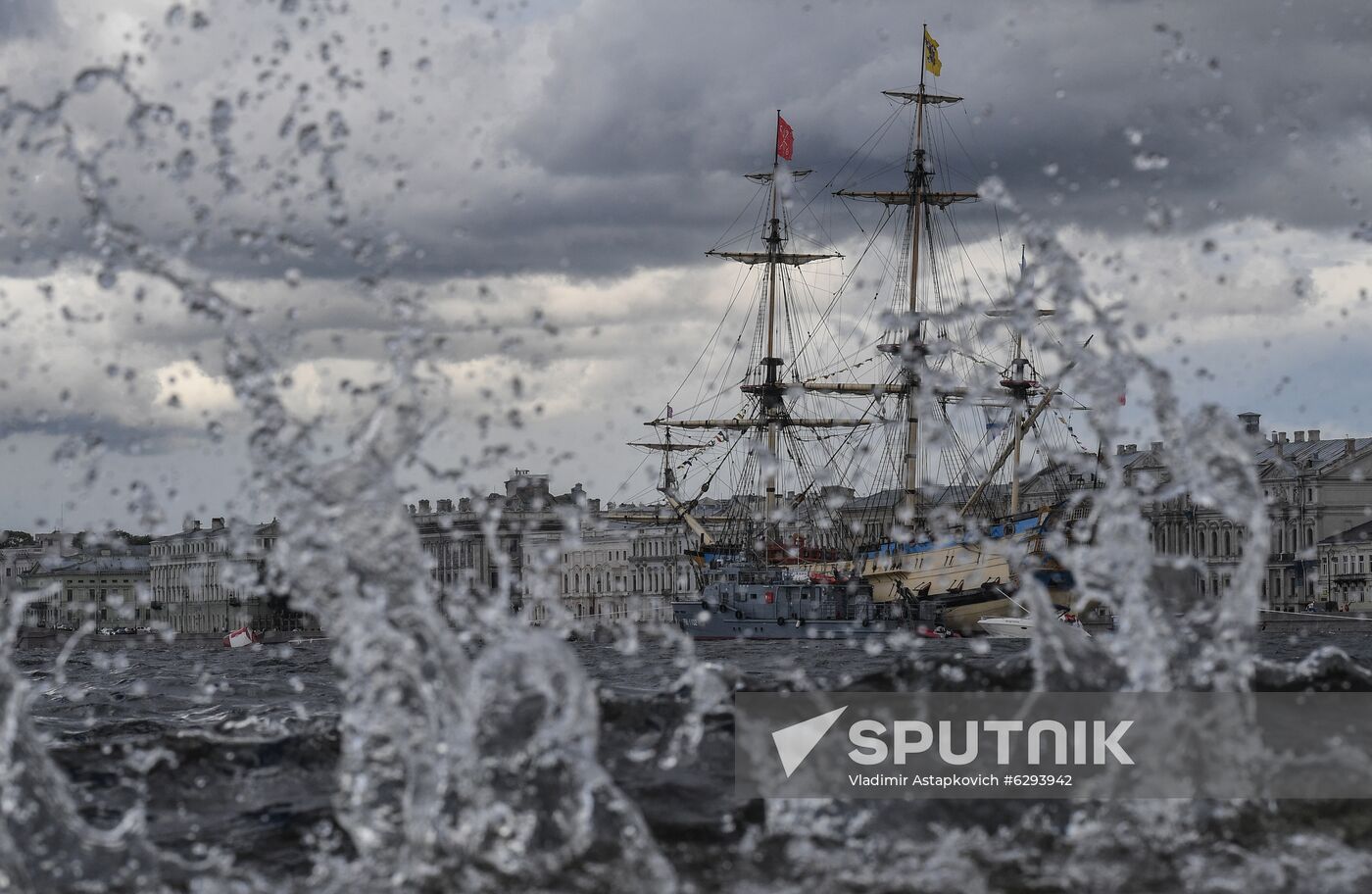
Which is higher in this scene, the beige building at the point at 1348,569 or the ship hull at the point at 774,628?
the beige building at the point at 1348,569

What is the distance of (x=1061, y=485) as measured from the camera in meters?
114

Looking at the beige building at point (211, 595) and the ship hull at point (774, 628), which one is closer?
the ship hull at point (774, 628)

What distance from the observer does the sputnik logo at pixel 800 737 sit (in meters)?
14.2

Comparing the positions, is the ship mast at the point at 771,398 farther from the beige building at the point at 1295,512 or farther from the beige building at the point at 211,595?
the beige building at the point at 211,595

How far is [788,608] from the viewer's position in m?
92.4

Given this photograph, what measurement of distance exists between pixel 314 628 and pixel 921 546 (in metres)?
77.0

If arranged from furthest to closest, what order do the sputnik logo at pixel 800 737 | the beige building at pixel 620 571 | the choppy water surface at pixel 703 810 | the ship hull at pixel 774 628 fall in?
1. the beige building at pixel 620 571
2. the ship hull at pixel 774 628
3. the sputnik logo at pixel 800 737
4. the choppy water surface at pixel 703 810

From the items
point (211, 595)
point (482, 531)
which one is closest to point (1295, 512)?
point (482, 531)

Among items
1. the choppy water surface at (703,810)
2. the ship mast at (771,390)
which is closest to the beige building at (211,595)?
the ship mast at (771,390)

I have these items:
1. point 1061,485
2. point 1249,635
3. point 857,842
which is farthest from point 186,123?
point 1061,485

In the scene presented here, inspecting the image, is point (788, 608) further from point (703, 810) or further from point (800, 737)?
point (703, 810)

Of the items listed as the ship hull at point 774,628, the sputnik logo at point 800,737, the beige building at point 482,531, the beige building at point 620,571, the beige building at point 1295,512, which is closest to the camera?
the sputnik logo at point 800,737

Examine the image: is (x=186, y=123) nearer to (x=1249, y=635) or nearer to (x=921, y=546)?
(x=1249, y=635)

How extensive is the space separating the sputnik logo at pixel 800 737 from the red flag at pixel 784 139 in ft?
260
